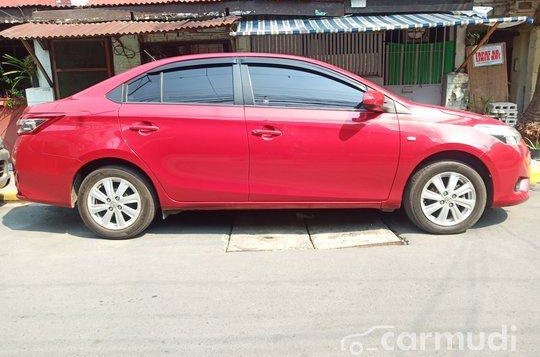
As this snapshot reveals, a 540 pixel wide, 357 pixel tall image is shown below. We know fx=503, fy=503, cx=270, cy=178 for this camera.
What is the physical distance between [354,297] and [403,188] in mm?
1507

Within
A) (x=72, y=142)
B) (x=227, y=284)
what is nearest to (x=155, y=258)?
(x=227, y=284)

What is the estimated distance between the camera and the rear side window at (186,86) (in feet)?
15.5

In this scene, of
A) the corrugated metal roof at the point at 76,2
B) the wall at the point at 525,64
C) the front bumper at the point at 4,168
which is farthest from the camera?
the wall at the point at 525,64

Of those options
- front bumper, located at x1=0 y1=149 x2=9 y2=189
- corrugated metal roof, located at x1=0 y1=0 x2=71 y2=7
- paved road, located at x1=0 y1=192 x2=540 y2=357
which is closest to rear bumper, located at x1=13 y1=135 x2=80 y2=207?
paved road, located at x1=0 y1=192 x2=540 y2=357

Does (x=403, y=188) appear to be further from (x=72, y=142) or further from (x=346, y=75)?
(x=72, y=142)

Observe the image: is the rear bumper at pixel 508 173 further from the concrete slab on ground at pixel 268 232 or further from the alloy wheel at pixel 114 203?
the alloy wheel at pixel 114 203

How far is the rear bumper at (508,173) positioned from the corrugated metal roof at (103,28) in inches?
178

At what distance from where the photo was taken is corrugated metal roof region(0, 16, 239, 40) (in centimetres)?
734

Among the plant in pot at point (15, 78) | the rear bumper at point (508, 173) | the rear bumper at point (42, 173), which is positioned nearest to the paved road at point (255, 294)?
the rear bumper at point (508, 173)

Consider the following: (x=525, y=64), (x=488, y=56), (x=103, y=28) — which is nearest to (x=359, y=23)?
(x=488, y=56)

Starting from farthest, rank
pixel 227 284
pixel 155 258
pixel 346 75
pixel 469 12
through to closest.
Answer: pixel 469 12, pixel 346 75, pixel 155 258, pixel 227 284

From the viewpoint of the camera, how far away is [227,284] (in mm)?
3848

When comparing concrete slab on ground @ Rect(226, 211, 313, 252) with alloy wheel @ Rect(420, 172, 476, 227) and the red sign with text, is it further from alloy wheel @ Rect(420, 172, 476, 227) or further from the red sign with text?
the red sign with text

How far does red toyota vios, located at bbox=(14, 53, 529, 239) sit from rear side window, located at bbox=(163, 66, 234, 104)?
0.4 inches
